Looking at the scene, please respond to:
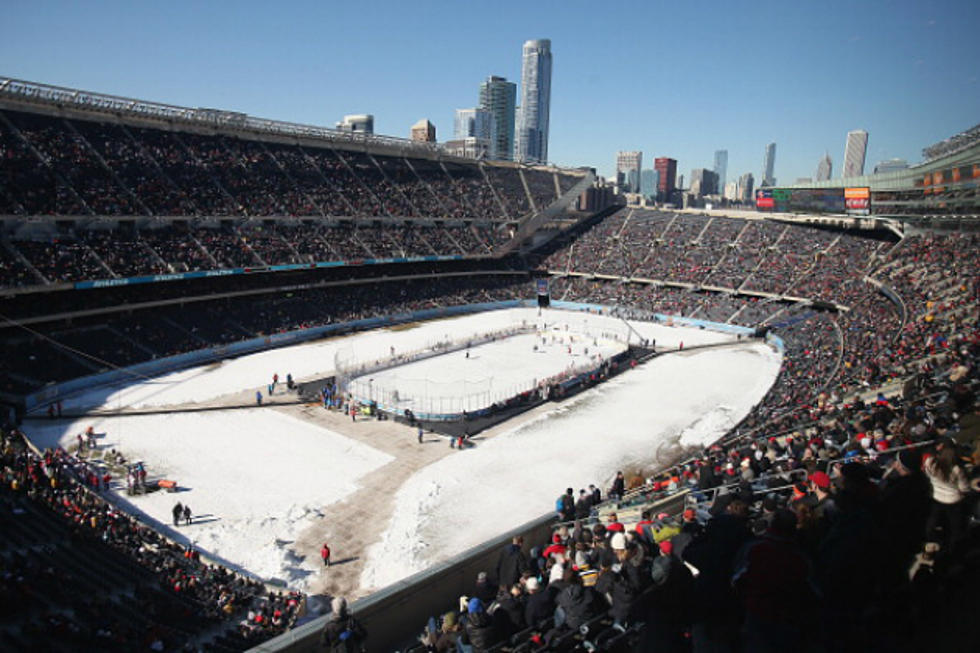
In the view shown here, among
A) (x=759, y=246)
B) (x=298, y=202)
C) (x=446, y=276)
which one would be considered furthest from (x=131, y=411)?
(x=759, y=246)

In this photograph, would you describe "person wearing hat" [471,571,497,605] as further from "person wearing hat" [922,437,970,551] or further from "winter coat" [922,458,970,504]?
"winter coat" [922,458,970,504]

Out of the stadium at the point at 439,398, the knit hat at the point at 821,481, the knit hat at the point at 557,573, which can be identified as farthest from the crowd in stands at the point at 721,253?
the knit hat at the point at 557,573

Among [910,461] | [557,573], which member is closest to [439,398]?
[557,573]

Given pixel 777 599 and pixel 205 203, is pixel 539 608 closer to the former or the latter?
pixel 777 599

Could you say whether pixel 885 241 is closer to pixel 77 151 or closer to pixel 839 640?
pixel 839 640

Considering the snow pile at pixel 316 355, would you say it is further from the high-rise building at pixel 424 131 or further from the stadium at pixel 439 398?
the high-rise building at pixel 424 131

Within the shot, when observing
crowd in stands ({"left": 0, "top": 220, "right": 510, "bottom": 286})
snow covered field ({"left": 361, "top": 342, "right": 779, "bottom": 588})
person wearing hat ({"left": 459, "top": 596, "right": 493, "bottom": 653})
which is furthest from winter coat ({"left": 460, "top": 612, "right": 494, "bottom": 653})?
crowd in stands ({"left": 0, "top": 220, "right": 510, "bottom": 286})
